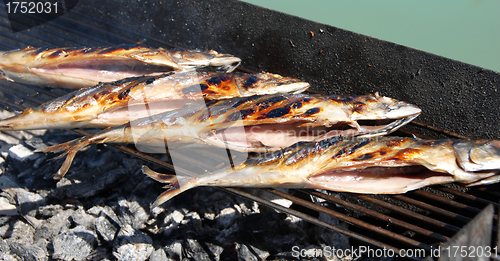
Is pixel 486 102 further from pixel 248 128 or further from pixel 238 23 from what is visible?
pixel 238 23

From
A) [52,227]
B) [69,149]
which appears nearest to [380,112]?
[69,149]

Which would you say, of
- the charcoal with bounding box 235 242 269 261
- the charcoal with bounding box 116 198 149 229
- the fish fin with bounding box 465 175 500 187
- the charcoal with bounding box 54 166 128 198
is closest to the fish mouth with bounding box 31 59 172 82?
the charcoal with bounding box 54 166 128 198

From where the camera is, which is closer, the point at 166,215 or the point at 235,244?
the point at 235,244

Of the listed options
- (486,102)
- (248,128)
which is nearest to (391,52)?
(486,102)

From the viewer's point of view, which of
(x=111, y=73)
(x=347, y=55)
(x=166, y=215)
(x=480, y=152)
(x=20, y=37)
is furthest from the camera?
(x=20, y=37)

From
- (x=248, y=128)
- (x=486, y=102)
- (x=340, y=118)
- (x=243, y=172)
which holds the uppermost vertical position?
(x=486, y=102)
